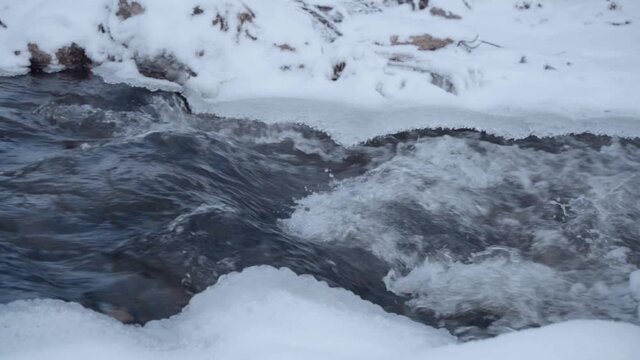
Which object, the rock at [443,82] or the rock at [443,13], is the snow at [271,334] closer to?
the rock at [443,82]

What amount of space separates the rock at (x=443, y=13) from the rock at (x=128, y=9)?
160 inches

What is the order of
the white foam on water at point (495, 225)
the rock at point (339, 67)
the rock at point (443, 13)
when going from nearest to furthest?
the white foam on water at point (495, 225) < the rock at point (339, 67) < the rock at point (443, 13)

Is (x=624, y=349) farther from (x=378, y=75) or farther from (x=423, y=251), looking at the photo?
(x=378, y=75)

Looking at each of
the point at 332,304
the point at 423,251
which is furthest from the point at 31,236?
the point at 423,251

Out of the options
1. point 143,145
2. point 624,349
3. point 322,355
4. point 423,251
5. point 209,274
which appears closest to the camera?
point 624,349

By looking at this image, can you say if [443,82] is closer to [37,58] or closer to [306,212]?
[306,212]

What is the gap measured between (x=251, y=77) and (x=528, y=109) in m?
2.83

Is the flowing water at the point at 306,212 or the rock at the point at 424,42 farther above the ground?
the rock at the point at 424,42

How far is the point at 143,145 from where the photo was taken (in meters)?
4.45

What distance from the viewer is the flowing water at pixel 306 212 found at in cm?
303

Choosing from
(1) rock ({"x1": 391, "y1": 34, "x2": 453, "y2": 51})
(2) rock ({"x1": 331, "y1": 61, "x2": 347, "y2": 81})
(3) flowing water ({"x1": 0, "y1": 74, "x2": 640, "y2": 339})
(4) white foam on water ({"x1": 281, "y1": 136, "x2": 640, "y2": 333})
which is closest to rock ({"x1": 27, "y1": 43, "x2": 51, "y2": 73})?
(3) flowing water ({"x1": 0, "y1": 74, "x2": 640, "y2": 339})

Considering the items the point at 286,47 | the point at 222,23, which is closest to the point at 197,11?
the point at 222,23

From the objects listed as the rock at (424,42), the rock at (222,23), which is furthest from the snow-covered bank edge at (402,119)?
the rock at (424,42)

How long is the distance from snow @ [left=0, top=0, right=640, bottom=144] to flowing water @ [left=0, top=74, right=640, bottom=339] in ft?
0.84
